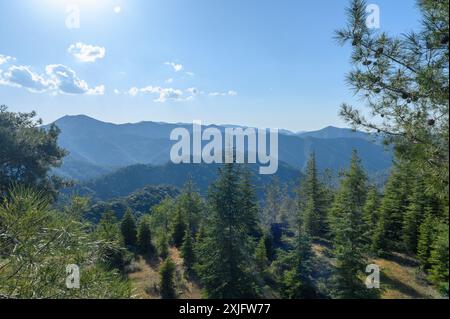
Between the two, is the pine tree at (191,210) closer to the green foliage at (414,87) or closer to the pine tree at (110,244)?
the pine tree at (110,244)

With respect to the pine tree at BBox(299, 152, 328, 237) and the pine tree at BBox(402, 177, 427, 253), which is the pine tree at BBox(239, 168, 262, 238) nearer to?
the pine tree at BBox(299, 152, 328, 237)

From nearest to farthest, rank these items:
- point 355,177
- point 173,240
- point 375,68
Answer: point 375,68, point 355,177, point 173,240

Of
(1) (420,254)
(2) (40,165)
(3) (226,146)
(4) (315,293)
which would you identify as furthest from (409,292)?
(2) (40,165)

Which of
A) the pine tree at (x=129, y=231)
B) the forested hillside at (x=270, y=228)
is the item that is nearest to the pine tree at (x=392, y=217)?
the forested hillside at (x=270, y=228)

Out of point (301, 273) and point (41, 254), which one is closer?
point (41, 254)

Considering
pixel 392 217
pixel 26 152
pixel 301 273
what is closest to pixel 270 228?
pixel 392 217

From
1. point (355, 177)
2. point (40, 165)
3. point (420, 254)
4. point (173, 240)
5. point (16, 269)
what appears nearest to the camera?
point (16, 269)

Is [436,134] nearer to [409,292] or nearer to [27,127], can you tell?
[409,292]

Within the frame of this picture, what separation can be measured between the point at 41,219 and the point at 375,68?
475 cm

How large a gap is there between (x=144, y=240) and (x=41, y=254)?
29.1m

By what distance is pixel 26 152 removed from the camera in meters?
23.5

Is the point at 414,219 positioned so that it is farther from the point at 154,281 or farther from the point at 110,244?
the point at 110,244

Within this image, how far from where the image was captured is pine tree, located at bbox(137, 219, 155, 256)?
31125 millimetres
